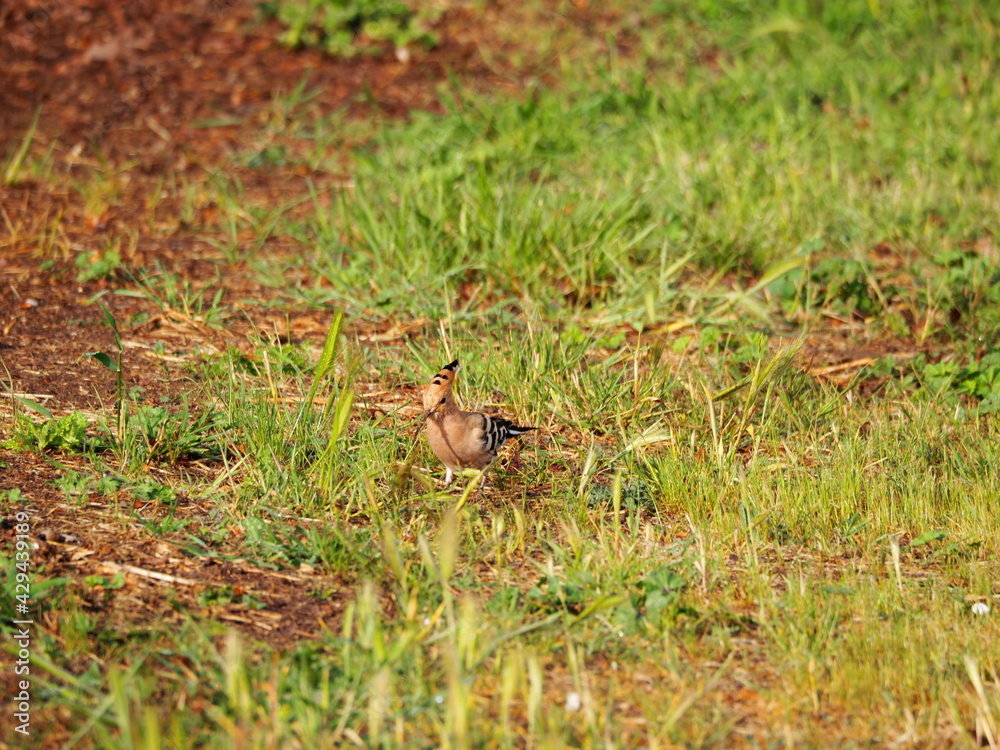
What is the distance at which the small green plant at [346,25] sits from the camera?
9.34 metres

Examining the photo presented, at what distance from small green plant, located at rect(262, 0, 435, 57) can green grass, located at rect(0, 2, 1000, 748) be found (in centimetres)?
134

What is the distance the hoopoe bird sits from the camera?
4.11 m

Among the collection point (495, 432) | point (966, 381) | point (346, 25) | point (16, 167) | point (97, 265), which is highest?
point (346, 25)

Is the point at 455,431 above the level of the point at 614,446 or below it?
above

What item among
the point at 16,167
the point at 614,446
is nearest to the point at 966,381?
the point at 614,446

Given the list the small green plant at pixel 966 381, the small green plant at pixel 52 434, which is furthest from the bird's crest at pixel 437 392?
the small green plant at pixel 966 381

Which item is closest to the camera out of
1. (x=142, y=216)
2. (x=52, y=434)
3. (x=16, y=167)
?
(x=52, y=434)

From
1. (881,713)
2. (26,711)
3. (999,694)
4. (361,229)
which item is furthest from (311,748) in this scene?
(361,229)

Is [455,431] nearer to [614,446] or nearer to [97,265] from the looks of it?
[614,446]

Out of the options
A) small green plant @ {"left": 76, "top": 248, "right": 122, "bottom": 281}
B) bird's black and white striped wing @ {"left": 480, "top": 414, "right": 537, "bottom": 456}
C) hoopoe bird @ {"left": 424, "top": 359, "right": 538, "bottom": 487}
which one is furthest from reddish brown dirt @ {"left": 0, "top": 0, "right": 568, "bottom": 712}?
bird's black and white striped wing @ {"left": 480, "top": 414, "right": 537, "bottom": 456}

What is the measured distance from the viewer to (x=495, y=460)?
434 cm

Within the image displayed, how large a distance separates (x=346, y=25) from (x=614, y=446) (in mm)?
6086

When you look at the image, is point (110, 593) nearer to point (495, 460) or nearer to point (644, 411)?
point (495, 460)

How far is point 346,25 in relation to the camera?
9516 mm
